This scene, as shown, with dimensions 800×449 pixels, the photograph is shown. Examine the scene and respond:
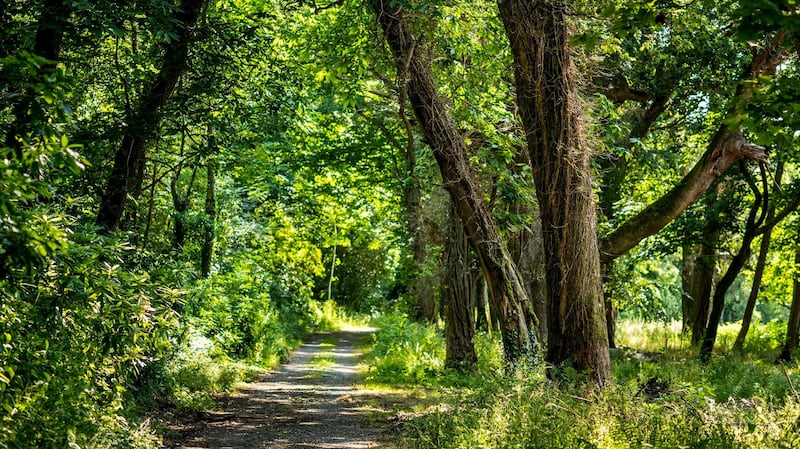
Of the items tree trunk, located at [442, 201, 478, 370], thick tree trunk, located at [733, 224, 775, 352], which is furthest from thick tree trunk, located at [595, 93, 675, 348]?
thick tree trunk, located at [733, 224, 775, 352]

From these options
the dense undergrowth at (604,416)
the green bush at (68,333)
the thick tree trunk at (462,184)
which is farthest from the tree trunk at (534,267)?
the green bush at (68,333)

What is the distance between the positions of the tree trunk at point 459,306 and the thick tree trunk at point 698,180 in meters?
4.21

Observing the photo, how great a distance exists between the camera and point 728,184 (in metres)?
18.9

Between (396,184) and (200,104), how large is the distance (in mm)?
12462

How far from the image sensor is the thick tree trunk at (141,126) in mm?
8984

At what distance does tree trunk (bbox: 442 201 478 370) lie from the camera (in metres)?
14.8

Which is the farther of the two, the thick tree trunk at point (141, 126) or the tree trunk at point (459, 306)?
the tree trunk at point (459, 306)

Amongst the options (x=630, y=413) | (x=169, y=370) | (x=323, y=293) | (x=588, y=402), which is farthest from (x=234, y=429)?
(x=323, y=293)

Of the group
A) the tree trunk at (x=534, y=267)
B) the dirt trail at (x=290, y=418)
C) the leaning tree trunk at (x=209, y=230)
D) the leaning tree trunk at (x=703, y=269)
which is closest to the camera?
the dirt trail at (x=290, y=418)

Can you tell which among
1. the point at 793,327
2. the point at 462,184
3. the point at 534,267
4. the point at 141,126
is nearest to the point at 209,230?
the point at 534,267

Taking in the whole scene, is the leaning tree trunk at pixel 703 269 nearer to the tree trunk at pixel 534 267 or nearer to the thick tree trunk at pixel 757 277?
the thick tree trunk at pixel 757 277

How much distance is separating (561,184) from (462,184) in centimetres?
260

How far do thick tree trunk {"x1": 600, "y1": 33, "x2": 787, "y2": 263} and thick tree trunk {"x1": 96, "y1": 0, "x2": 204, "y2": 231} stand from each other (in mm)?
6453

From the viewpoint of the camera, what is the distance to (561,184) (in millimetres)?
8734
